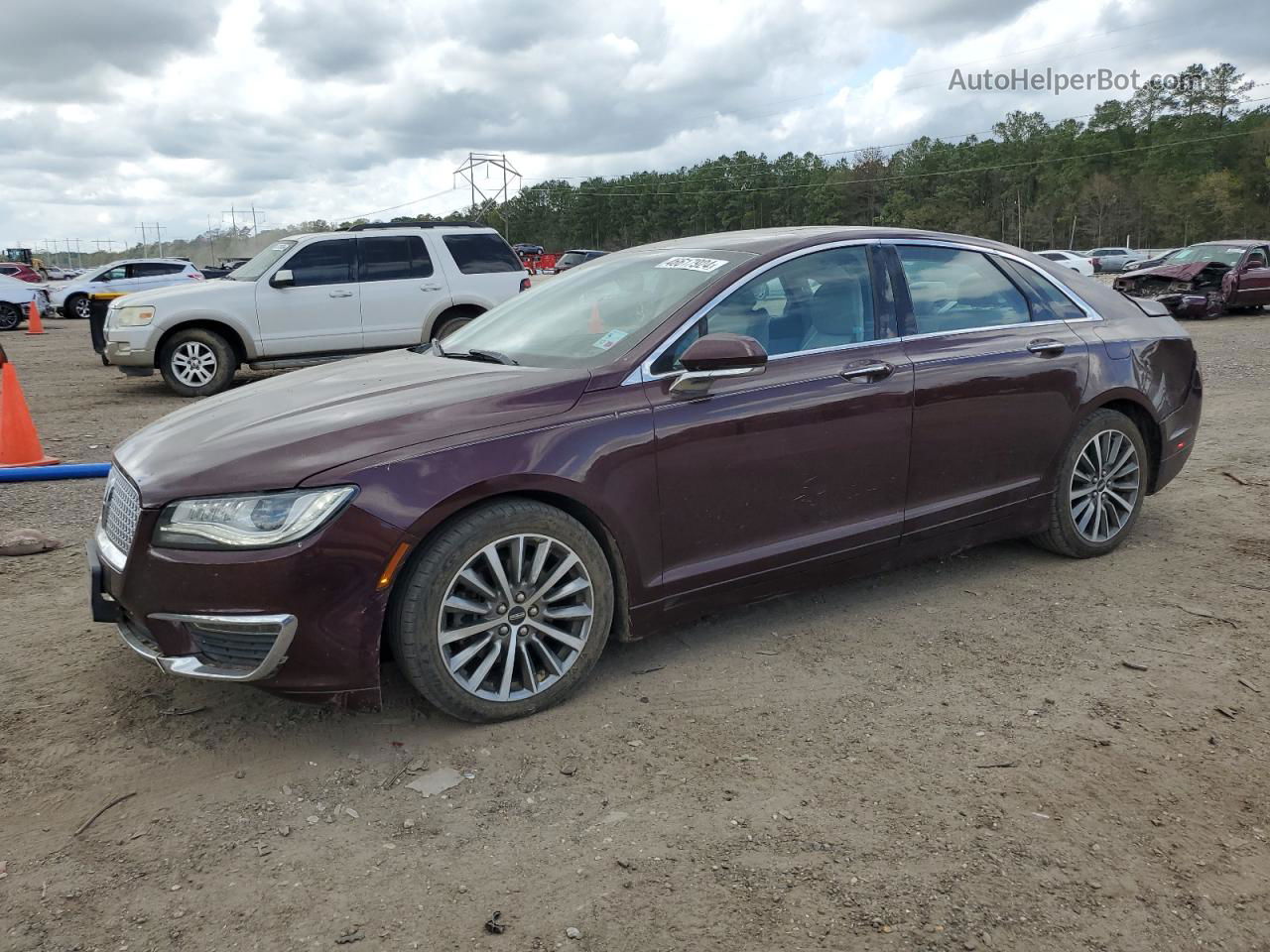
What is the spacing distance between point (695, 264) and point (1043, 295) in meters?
1.86

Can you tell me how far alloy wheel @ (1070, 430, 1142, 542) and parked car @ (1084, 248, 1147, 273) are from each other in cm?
4158

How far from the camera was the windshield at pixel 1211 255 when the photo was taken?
20250mm

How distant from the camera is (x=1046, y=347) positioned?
4785mm

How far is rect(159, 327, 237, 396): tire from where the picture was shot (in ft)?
38.0

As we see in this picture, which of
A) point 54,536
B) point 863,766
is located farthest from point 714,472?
point 54,536

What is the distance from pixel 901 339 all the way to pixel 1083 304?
1.32 meters

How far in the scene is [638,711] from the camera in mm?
3623

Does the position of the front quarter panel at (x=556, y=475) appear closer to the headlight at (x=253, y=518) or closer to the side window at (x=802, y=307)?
the headlight at (x=253, y=518)

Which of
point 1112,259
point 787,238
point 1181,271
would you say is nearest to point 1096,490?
point 787,238

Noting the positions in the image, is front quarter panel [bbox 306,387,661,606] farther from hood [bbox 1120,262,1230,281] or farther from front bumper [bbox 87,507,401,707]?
hood [bbox 1120,262,1230,281]

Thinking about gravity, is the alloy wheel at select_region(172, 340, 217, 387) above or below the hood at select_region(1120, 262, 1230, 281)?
below

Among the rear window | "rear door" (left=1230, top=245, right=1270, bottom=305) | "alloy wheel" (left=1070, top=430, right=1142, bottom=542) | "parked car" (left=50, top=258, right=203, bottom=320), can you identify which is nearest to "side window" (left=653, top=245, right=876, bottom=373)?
"alloy wheel" (left=1070, top=430, right=1142, bottom=542)

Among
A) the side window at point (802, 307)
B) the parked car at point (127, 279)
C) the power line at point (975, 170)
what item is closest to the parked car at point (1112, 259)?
the parked car at point (127, 279)

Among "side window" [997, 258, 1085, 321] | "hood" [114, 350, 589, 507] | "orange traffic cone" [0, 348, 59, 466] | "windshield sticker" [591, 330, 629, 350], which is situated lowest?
"orange traffic cone" [0, 348, 59, 466]
